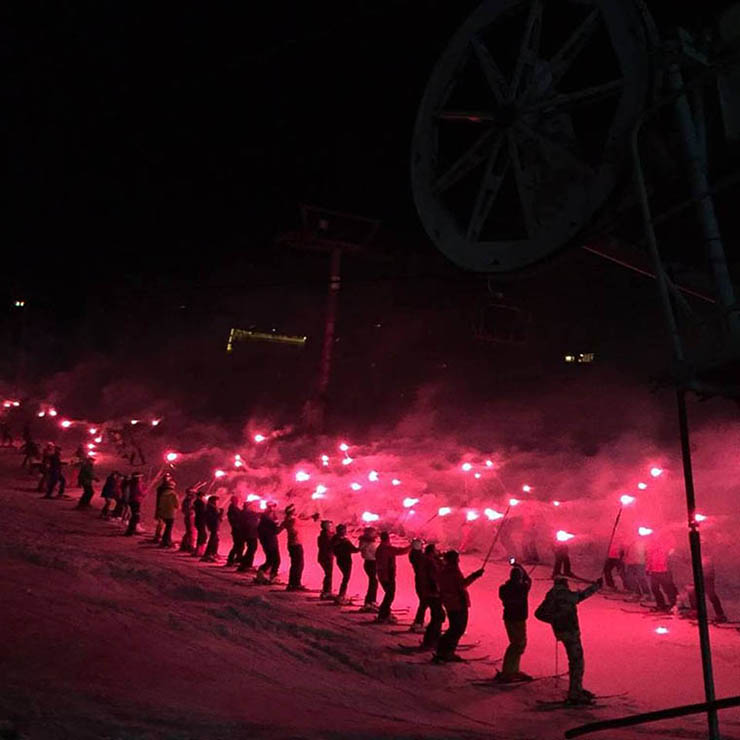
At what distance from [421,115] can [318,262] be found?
3742cm

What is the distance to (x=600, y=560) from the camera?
1688 centimetres

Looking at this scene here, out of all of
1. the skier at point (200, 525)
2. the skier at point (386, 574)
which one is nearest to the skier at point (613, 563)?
the skier at point (386, 574)

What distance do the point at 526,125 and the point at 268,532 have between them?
10.5 m

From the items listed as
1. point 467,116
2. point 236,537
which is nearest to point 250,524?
point 236,537

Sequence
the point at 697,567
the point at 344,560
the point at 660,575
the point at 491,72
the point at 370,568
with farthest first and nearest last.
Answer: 1. the point at 344,560
2. the point at 660,575
3. the point at 370,568
4. the point at 491,72
5. the point at 697,567

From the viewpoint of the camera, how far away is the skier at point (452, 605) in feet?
34.9

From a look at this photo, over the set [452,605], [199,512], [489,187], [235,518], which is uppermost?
[489,187]

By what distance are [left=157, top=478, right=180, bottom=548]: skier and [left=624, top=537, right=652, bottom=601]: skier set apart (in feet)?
33.6

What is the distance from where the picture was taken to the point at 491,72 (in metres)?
7.57

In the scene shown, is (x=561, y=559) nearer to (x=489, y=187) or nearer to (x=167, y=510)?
(x=167, y=510)

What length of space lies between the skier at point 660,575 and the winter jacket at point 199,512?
9561mm

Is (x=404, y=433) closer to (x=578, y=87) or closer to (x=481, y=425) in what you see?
(x=481, y=425)

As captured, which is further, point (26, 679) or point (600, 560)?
point (600, 560)

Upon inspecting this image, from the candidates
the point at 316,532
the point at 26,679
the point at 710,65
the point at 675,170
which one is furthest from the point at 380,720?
the point at 316,532
